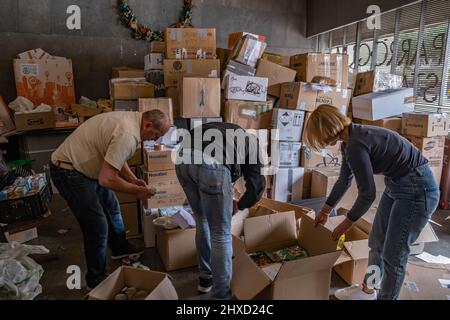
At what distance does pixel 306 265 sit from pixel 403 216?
0.50 m

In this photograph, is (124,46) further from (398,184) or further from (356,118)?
(398,184)

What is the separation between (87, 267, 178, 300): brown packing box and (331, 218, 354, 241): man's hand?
846mm

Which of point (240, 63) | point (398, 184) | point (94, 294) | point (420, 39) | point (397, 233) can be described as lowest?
point (94, 294)

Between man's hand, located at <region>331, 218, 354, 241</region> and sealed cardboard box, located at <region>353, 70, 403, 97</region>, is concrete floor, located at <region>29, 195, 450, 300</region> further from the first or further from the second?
sealed cardboard box, located at <region>353, 70, 403, 97</region>

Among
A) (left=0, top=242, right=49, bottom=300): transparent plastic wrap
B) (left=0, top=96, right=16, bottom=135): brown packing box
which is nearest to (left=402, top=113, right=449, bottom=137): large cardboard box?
(left=0, top=242, right=49, bottom=300): transparent plastic wrap

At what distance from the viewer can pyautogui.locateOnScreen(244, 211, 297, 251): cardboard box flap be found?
212cm

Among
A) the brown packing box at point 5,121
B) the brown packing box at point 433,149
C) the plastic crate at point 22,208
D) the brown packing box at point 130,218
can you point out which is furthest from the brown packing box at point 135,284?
the brown packing box at point 5,121

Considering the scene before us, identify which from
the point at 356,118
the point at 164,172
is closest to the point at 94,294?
the point at 164,172

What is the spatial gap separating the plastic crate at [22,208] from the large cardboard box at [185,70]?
1528 mm

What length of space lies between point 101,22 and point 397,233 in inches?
186

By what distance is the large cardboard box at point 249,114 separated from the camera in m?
3.30

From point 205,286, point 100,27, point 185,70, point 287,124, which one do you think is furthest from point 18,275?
point 100,27

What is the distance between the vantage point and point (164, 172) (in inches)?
110

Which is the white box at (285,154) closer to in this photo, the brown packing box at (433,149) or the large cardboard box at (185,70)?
the large cardboard box at (185,70)
